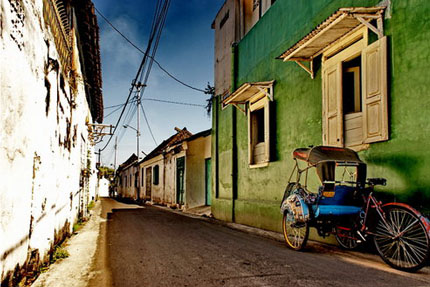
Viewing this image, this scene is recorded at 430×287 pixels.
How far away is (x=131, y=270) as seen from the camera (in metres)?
4.77

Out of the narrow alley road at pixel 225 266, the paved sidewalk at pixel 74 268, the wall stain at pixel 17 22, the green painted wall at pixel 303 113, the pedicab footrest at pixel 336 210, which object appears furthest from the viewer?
the pedicab footrest at pixel 336 210

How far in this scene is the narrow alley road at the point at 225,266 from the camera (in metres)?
4.11

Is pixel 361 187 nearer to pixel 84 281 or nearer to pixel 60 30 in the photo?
pixel 84 281

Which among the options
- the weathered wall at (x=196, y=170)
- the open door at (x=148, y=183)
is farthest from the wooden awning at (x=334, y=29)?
the open door at (x=148, y=183)

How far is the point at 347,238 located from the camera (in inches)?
241

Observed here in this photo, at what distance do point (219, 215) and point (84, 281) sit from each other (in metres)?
9.05

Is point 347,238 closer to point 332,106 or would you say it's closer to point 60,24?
point 332,106

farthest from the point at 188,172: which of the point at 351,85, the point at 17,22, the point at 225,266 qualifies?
the point at 17,22

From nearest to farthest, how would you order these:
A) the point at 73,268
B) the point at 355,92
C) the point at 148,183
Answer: the point at 73,268
the point at 355,92
the point at 148,183

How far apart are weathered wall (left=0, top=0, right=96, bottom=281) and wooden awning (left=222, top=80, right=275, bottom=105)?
16.8ft

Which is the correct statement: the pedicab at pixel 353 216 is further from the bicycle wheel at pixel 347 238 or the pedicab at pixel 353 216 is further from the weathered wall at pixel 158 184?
the weathered wall at pixel 158 184

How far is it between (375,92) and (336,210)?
2.05 metres

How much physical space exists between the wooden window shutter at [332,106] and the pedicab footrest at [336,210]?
1.63 m

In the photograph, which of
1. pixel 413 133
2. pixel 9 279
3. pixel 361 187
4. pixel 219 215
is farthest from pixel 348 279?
pixel 219 215
